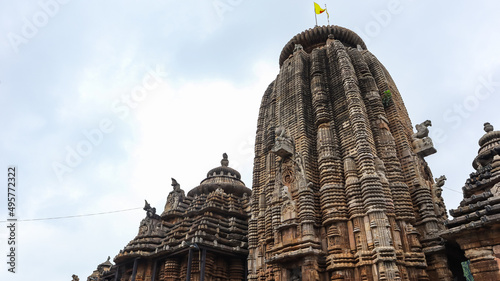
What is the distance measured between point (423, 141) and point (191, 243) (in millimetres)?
14318

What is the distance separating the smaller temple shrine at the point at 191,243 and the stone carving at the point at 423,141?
12237 mm

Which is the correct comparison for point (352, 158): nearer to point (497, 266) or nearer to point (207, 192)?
point (497, 266)

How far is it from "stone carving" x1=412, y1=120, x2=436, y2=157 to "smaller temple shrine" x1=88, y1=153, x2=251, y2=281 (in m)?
12.2

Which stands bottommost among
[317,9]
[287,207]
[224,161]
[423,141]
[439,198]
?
[287,207]

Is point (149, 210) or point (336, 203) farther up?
point (149, 210)

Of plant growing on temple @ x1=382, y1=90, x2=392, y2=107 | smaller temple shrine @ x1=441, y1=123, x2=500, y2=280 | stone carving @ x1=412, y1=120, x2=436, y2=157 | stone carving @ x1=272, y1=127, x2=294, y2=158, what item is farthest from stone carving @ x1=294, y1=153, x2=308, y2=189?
stone carving @ x1=412, y1=120, x2=436, y2=157

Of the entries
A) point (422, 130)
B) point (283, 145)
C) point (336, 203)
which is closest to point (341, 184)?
point (336, 203)

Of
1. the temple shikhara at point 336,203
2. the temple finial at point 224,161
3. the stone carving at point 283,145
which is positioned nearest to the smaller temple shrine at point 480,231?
the temple shikhara at point 336,203

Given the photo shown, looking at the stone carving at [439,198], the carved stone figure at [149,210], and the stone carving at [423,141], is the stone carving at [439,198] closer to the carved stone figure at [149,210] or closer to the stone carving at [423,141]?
the stone carving at [423,141]

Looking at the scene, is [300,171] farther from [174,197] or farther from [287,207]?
[174,197]

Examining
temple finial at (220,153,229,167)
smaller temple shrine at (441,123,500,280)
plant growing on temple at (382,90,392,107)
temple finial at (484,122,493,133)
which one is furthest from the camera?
temple finial at (220,153,229,167)

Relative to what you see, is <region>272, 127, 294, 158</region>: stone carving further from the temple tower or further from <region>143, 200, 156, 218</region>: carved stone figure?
<region>143, 200, 156, 218</region>: carved stone figure

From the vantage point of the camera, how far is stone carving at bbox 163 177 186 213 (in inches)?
1080

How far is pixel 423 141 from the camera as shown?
17453 mm
